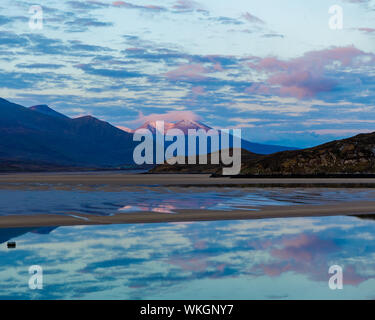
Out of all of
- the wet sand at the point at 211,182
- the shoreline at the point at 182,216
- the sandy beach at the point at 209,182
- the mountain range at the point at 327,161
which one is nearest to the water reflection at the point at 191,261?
the shoreline at the point at 182,216

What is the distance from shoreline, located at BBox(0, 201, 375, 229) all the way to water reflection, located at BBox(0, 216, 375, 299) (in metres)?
2.46

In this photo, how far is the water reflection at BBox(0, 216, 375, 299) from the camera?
452 inches

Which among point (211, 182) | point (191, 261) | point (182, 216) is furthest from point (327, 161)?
point (191, 261)

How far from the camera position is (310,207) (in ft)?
111

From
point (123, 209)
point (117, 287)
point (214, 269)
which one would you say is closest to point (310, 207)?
point (123, 209)

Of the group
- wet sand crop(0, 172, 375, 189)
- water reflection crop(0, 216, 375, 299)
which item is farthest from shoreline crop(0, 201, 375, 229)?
wet sand crop(0, 172, 375, 189)

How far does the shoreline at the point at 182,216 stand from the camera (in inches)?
1006

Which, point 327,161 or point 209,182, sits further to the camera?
point 327,161

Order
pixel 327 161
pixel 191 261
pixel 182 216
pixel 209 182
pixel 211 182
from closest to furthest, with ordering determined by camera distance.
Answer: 1. pixel 191 261
2. pixel 182 216
3. pixel 211 182
4. pixel 209 182
5. pixel 327 161

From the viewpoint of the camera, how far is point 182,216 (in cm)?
2827

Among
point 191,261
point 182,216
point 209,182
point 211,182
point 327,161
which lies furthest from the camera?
point 327,161

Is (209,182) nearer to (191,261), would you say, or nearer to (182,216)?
(182,216)

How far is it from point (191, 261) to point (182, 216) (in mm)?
13170
